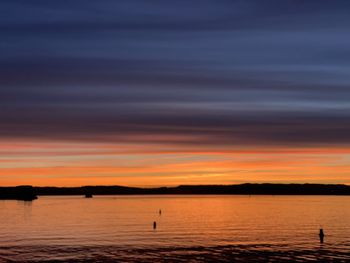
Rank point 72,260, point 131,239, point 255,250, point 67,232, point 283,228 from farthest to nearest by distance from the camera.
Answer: point 283,228 < point 67,232 < point 131,239 < point 255,250 < point 72,260

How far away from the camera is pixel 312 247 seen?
8900 centimetres

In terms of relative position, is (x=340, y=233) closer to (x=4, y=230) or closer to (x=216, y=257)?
(x=216, y=257)

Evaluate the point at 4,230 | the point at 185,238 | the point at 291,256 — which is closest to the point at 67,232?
the point at 4,230

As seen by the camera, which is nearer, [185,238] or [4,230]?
[185,238]

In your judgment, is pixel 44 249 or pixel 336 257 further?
pixel 44 249

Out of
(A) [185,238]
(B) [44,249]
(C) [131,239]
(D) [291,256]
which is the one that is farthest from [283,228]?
(B) [44,249]

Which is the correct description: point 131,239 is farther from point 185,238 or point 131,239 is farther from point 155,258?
point 155,258

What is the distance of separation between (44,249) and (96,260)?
49.0ft

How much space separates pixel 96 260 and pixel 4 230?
2163 inches

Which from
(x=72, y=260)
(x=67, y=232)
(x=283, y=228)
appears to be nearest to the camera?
(x=72, y=260)

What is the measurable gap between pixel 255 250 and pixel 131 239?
1005 inches

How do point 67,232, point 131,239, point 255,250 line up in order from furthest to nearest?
point 67,232
point 131,239
point 255,250

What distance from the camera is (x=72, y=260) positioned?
241 feet

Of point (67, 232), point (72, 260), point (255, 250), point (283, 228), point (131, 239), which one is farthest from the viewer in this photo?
point (283, 228)
